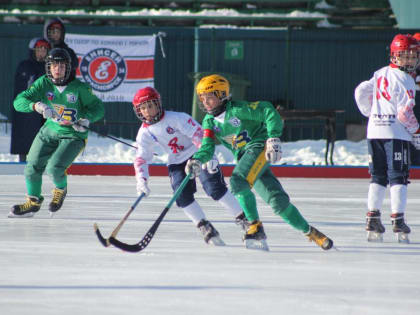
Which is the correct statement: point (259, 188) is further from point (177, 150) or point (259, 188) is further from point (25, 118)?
point (25, 118)

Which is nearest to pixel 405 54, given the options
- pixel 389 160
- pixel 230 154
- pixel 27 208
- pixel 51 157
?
pixel 389 160

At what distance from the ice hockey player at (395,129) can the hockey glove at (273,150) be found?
107 centimetres

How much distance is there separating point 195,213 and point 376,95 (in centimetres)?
159

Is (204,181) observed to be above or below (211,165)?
below

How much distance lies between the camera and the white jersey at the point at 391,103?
5750 mm

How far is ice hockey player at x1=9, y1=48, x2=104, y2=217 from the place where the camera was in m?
6.99

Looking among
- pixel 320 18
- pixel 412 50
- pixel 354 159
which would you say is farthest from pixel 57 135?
pixel 320 18

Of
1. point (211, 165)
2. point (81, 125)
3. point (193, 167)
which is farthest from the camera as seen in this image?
point (81, 125)

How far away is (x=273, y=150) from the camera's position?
5164 mm

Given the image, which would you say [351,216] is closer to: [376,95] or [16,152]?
[376,95]

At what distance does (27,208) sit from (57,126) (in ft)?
2.49

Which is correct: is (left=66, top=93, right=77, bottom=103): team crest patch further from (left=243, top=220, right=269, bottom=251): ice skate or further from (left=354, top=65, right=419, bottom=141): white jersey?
(left=354, top=65, right=419, bottom=141): white jersey

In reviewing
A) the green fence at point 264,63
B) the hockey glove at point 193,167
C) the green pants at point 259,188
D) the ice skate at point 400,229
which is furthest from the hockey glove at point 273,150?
the green fence at point 264,63

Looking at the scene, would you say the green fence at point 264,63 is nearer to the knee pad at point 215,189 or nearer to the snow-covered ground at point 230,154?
the snow-covered ground at point 230,154
